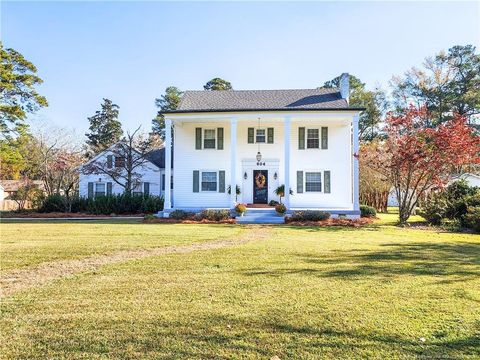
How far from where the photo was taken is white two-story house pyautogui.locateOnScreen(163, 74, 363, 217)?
66.1 ft

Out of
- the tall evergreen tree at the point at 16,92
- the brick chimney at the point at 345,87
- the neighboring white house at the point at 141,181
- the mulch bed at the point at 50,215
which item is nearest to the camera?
the mulch bed at the point at 50,215

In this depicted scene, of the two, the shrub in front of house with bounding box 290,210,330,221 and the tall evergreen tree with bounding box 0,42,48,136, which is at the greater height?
the tall evergreen tree with bounding box 0,42,48,136

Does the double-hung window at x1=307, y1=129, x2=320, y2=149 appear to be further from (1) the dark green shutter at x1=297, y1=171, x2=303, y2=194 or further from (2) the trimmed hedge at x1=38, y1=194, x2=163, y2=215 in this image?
(2) the trimmed hedge at x1=38, y1=194, x2=163, y2=215

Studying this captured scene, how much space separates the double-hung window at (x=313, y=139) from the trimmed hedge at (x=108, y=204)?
392 inches

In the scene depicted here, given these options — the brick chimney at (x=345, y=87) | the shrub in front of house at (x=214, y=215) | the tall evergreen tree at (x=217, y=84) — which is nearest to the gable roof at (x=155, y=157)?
the tall evergreen tree at (x=217, y=84)

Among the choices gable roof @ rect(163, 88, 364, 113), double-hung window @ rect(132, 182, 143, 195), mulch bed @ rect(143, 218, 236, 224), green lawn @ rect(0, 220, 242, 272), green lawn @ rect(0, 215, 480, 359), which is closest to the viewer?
green lawn @ rect(0, 215, 480, 359)

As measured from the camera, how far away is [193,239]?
979 centimetres

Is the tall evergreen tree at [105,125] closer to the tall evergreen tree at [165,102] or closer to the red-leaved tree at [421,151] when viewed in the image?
the tall evergreen tree at [165,102]

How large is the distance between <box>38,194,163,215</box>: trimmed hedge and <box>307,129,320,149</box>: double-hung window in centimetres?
995

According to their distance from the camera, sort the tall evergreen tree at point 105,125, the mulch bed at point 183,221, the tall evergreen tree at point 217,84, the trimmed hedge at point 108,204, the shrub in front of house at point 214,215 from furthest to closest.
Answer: the tall evergreen tree at point 105,125
the tall evergreen tree at point 217,84
the trimmed hedge at point 108,204
the shrub in front of house at point 214,215
the mulch bed at point 183,221

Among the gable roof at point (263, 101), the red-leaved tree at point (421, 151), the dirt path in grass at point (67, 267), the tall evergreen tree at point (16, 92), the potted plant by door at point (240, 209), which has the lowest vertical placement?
the dirt path in grass at point (67, 267)

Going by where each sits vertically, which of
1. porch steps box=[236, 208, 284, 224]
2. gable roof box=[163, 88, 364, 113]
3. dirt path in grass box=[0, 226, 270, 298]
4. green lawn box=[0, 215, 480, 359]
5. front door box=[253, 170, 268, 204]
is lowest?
green lawn box=[0, 215, 480, 359]

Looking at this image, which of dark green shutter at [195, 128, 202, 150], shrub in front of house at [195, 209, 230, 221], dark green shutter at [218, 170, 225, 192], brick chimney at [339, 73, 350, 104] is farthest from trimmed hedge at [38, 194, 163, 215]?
brick chimney at [339, 73, 350, 104]

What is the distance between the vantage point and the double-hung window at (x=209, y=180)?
20.6 meters
